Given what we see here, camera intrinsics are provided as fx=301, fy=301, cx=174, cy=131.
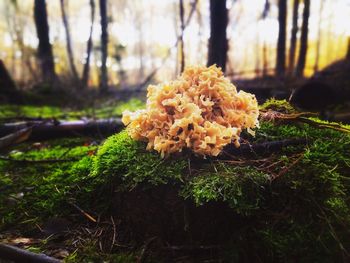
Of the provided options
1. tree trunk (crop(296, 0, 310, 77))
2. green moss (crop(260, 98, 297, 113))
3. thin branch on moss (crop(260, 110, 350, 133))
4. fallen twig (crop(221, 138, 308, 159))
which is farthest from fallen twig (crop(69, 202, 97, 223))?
tree trunk (crop(296, 0, 310, 77))

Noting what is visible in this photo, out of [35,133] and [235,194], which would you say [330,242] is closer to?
[235,194]

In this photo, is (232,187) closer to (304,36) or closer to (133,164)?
(133,164)

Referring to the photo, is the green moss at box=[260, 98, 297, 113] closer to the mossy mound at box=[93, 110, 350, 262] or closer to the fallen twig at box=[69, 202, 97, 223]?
the mossy mound at box=[93, 110, 350, 262]

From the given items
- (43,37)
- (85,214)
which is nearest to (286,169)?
(85,214)

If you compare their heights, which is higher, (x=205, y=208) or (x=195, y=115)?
(x=195, y=115)

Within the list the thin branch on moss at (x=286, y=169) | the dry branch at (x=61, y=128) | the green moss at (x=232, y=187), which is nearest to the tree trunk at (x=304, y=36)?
the dry branch at (x=61, y=128)

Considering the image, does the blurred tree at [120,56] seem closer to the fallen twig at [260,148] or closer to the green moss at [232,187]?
the fallen twig at [260,148]
